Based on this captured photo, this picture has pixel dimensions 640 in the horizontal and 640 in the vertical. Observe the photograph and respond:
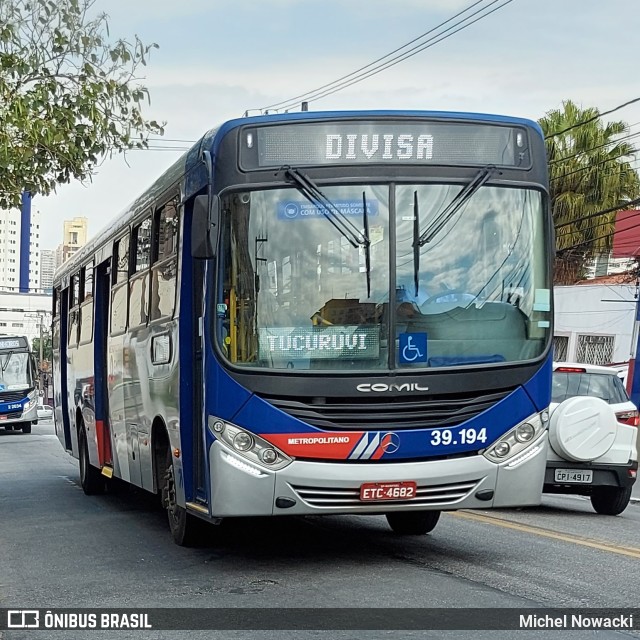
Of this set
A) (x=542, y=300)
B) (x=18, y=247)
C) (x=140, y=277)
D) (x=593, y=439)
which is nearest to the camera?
(x=542, y=300)

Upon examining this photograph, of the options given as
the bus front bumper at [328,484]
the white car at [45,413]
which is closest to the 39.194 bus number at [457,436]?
the bus front bumper at [328,484]

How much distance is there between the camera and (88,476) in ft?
52.4

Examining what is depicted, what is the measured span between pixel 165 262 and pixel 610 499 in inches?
240

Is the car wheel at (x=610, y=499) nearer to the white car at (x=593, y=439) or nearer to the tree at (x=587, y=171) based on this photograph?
the white car at (x=593, y=439)

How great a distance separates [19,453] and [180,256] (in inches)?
784

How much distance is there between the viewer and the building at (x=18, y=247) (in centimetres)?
15012

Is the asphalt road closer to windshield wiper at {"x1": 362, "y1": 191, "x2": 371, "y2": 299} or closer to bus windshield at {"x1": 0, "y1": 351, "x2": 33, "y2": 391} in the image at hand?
windshield wiper at {"x1": 362, "y1": 191, "x2": 371, "y2": 299}

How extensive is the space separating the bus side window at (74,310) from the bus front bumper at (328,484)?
828cm

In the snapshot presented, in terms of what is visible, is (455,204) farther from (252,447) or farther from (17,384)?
(17,384)

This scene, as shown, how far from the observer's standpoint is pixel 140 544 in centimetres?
1063

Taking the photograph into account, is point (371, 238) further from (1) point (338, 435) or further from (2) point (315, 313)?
(1) point (338, 435)

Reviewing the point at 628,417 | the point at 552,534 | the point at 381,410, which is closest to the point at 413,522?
the point at 552,534

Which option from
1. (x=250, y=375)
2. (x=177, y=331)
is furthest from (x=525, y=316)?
(x=177, y=331)

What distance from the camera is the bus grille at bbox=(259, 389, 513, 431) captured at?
8297 millimetres
